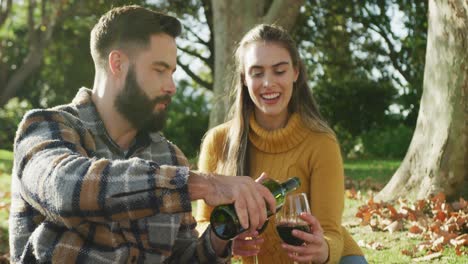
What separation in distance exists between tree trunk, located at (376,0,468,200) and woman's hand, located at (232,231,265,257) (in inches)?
168

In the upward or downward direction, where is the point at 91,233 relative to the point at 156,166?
downward

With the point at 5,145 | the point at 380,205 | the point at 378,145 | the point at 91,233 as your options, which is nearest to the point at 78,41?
the point at 5,145

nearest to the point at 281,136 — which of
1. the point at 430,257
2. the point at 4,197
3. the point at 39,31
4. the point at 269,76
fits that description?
the point at 269,76

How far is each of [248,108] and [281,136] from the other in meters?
0.36

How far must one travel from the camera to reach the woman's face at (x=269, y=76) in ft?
12.5

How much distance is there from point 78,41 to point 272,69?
60.5 ft

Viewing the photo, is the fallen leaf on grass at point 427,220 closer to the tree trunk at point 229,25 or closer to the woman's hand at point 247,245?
the woman's hand at point 247,245

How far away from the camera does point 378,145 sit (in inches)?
679

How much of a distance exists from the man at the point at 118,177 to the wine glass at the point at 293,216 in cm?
31

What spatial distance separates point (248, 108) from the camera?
4082 millimetres

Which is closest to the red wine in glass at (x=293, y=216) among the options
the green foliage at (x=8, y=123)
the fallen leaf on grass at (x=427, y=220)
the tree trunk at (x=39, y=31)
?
the fallen leaf on grass at (x=427, y=220)

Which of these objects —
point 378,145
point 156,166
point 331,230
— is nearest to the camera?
point 156,166

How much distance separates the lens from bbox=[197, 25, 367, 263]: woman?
12.0 feet

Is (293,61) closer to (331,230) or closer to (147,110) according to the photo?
(331,230)
